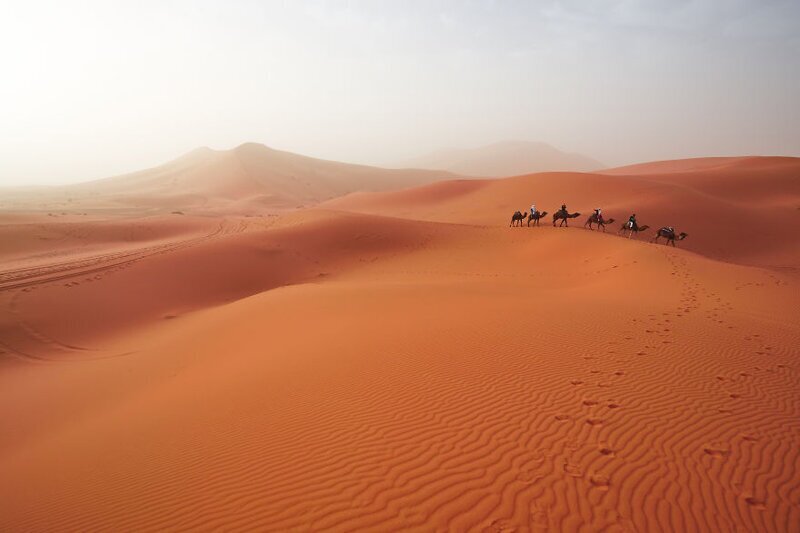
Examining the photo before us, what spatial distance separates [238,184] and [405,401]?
203 feet

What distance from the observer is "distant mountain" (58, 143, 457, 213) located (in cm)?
4797

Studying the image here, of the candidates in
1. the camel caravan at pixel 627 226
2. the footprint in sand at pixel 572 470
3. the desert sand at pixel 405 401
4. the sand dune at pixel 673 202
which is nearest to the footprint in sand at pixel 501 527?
the desert sand at pixel 405 401

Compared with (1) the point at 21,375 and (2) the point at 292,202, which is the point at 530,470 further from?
(2) the point at 292,202

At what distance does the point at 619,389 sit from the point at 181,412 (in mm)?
6123

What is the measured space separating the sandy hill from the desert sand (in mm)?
33842

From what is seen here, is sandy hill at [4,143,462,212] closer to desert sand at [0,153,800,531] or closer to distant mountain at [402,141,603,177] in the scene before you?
desert sand at [0,153,800,531]

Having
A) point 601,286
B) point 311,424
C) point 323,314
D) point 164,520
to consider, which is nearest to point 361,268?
point 323,314

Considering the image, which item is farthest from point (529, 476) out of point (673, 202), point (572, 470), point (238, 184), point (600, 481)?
point (238, 184)

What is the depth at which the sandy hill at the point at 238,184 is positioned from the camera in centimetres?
4484

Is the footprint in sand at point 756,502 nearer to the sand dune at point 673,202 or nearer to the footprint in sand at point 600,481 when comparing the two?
the footprint in sand at point 600,481

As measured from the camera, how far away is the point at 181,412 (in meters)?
5.77

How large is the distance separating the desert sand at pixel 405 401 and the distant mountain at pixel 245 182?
36426mm

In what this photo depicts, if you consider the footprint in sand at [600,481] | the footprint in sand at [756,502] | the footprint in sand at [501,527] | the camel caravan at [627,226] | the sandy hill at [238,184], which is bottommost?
the footprint in sand at [756,502]

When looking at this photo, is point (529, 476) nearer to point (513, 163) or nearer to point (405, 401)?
point (405, 401)
